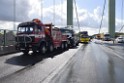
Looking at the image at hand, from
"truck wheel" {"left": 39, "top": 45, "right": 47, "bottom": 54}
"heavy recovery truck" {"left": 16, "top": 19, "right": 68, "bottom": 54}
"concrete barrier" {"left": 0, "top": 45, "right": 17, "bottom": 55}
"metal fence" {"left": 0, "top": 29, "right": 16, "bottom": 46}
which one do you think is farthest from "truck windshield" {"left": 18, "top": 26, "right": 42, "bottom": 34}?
"metal fence" {"left": 0, "top": 29, "right": 16, "bottom": 46}

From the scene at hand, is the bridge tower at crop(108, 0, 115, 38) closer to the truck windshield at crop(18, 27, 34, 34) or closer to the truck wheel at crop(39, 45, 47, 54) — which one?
the truck wheel at crop(39, 45, 47, 54)

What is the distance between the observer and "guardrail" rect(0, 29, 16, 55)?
1948cm

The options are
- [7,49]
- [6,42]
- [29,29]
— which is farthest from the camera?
[6,42]

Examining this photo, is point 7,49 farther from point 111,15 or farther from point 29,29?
point 111,15

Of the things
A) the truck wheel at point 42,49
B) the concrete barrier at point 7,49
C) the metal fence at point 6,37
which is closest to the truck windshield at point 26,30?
the truck wheel at point 42,49

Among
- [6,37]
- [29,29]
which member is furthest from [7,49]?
[29,29]

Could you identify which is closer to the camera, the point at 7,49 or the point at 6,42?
the point at 7,49

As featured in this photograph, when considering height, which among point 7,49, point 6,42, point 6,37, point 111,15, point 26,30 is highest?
point 111,15

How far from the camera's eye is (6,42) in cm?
2106

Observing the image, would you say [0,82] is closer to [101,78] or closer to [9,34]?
[101,78]

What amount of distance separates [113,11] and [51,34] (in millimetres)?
40525

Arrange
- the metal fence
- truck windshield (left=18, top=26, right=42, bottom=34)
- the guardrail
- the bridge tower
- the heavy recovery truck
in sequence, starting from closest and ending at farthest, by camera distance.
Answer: the heavy recovery truck
truck windshield (left=18, top=26, right=42, bottom=34)
the guardrail
the metal fence
the bridge tower

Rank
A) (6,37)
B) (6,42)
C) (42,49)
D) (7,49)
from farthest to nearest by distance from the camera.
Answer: (6,37) < (6,42) < (7,49) < (42,49)

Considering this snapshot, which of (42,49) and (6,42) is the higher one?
(6,42)
